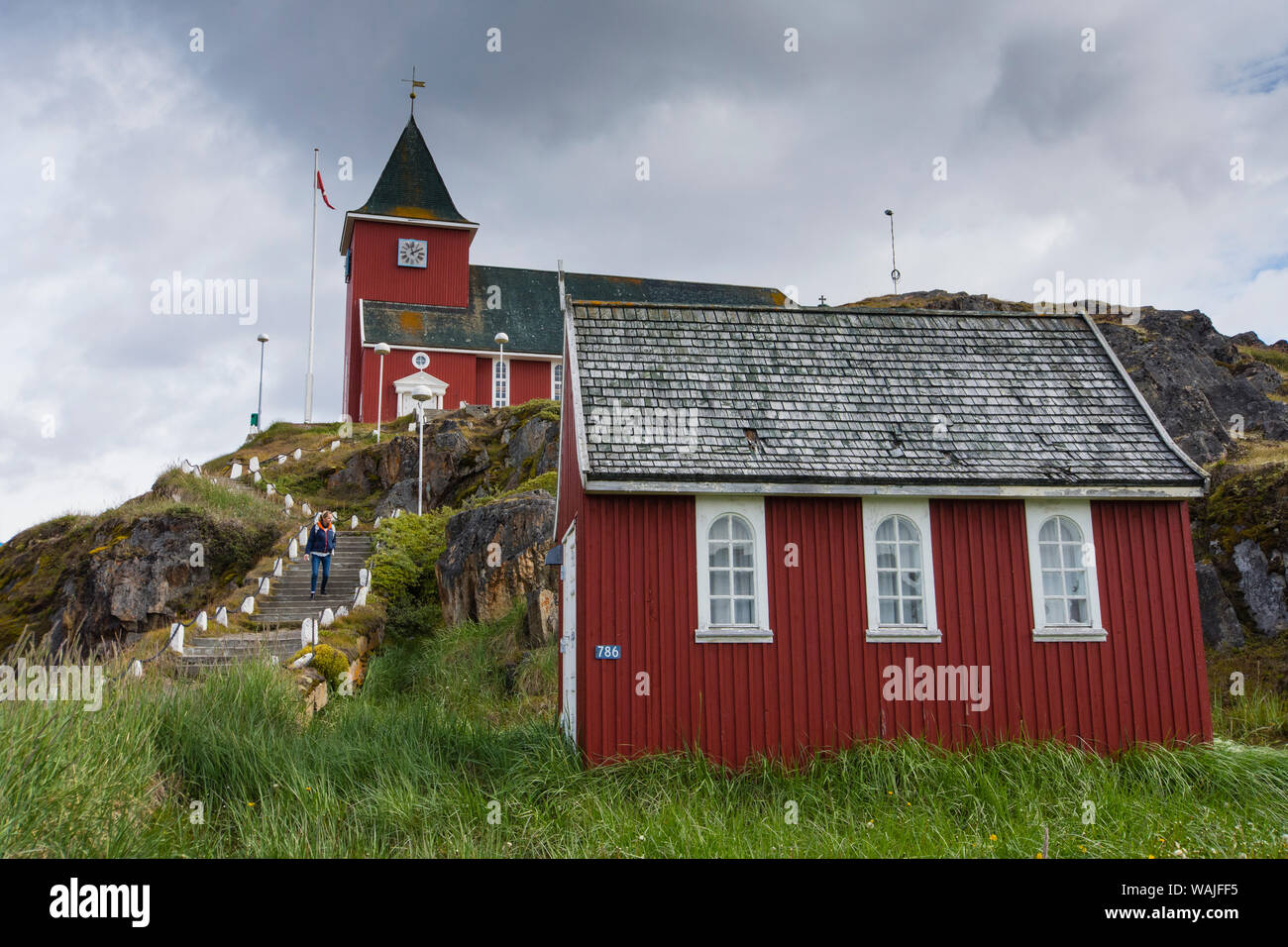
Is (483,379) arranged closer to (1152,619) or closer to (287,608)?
(287,608)

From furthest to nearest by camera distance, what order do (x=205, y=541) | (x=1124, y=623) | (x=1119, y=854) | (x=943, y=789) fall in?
(x=205, y=541), (x=1124, y=623), (x=943, y=789), (x=1119, y=854)

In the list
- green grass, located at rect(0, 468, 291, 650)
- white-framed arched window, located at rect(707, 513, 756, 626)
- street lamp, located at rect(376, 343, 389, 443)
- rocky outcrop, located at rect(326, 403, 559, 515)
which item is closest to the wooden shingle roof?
white-framed arched window, located at rect(707, 513, 756, 626)

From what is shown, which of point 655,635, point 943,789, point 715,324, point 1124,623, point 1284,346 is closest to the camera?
point 943,789

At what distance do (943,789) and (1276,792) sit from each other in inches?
137

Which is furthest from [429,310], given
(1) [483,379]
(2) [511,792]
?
(2) [511,792]

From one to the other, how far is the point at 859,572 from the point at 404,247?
34129 mm

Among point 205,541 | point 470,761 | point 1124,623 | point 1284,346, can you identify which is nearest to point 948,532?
point 1124,623

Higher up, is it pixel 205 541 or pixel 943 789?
pixel 205 541

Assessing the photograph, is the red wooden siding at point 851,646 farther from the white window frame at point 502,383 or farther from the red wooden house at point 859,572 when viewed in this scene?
the white window frame at point 502,383

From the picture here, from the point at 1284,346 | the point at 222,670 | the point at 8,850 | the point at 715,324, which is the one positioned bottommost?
the point at 8,850

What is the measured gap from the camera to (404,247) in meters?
40.7

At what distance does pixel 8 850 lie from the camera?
578 centimetres

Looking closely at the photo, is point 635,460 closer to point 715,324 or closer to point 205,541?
point 715,324

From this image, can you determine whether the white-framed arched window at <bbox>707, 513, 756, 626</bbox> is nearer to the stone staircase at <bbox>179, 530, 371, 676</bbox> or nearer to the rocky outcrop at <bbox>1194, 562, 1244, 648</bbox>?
the stone staircase at <bbox>179, 530, 371, 676</bbox>
